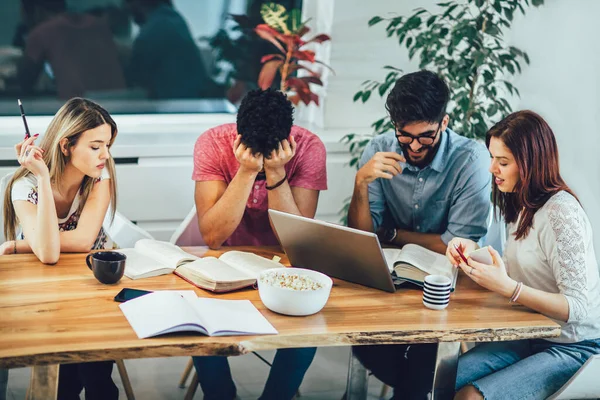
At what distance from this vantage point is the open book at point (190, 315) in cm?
165

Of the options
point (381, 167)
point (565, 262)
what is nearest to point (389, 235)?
point (381, 167)

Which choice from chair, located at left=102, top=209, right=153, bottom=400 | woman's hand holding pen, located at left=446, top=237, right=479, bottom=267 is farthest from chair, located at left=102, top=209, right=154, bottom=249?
woman's hand holding pen, located at left=446, top=237, right=479, bottom=267

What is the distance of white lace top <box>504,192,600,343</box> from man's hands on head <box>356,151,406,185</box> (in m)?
0.43

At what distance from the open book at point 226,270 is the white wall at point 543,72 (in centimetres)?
144

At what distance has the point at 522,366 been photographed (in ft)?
6.34

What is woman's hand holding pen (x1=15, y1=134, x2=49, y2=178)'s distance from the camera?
2074 millimetres

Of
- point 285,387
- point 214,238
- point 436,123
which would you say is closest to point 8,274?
point 214,238

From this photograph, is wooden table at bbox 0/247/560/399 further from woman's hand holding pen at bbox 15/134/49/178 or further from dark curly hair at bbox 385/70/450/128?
dark curly hair at bbox 385/70/450/128

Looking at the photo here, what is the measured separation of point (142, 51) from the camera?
361 centimetres

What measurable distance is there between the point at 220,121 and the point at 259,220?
1.32 m

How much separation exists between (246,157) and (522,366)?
951 millimetres

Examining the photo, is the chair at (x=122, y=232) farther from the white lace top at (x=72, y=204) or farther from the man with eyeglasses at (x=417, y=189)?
the man with eyeglasses at (x=417, y=189)

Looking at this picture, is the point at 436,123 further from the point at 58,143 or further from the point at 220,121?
the point at 220,121

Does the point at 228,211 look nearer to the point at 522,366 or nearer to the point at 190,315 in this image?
the point at 190,315
